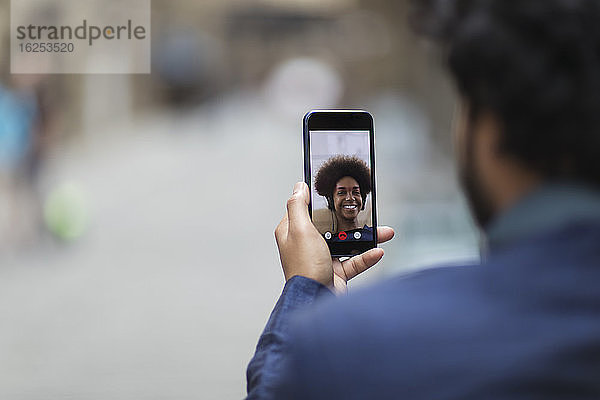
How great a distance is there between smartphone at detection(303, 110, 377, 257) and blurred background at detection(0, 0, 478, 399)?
255mm

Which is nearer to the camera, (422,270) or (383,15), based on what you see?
(422,270)

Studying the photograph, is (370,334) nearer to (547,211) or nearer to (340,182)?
(547,211)

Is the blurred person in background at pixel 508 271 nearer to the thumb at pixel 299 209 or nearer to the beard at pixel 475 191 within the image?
the beard at pixel 475 191

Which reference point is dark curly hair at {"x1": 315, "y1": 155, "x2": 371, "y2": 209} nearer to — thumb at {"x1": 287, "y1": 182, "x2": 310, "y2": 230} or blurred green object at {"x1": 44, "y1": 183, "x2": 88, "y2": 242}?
thumb at {"x1": 287, "y1": 182, "x2": 310, "y2": 230}

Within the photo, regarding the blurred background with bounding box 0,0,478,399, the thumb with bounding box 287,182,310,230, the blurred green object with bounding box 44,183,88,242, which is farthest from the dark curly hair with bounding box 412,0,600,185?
the blurred green object with bounding box 44,183,88,242

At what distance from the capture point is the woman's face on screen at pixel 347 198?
1424 mm

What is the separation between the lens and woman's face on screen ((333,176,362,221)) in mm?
1424

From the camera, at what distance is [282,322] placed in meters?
→ 0.99

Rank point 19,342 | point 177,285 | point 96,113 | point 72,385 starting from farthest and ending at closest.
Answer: point 96,113
point 177,285
point 19,342
point 72,385

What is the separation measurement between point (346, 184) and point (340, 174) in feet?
0.07

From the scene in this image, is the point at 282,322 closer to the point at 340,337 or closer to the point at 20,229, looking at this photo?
the point at 340,337

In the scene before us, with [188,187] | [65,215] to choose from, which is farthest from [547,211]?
[188,187]


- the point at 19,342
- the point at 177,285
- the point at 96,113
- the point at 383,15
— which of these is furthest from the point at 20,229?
the point at 383,15

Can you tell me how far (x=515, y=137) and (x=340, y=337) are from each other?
251mm
